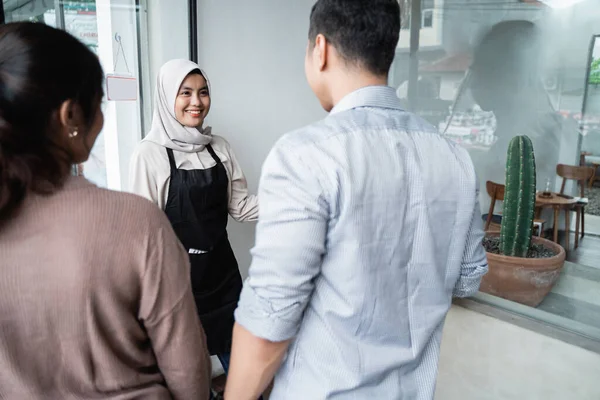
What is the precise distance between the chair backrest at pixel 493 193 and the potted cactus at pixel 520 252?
0.53m

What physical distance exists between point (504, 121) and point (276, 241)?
8.62ft

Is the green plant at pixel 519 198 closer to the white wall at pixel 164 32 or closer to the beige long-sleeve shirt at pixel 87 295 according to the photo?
the white wall at pixel 164 32

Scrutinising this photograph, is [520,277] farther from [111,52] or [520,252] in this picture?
[111,52]

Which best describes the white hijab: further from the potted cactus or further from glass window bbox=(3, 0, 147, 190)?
the potted cactus

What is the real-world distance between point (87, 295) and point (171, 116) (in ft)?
3.68

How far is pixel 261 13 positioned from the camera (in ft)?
7.07

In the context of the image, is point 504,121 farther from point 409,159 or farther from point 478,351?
point 409,159

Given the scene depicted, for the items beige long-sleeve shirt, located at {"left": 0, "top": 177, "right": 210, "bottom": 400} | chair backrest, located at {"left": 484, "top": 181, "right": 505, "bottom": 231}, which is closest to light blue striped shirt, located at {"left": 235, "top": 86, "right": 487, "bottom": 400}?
beige long-sleeve shirt, located at {"left": 0, "top": 177, "right": 210, "bottom": 400}

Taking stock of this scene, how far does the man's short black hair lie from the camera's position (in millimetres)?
780

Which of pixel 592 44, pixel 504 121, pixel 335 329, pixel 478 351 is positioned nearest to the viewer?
pixel 335 329

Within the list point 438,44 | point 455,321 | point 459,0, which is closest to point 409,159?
point 455,321

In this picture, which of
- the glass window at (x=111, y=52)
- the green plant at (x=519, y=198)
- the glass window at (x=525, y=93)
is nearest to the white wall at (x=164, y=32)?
the glass window at (x=111, y=52)

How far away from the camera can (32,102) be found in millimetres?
625

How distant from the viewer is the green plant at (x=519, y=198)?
1883 millimetres
